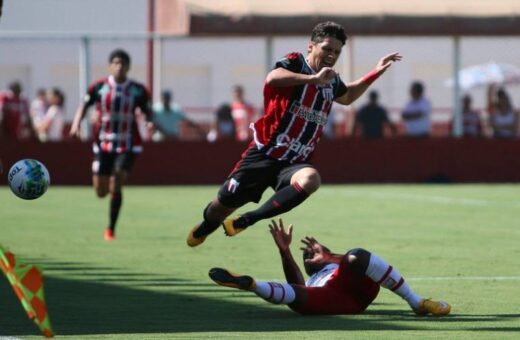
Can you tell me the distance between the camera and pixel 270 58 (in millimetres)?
30328

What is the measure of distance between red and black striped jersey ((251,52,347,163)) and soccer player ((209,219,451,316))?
5.21ft

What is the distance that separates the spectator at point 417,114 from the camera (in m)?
28.7

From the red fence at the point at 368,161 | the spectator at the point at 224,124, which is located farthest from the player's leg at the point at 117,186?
the spectator at the point at 224,124

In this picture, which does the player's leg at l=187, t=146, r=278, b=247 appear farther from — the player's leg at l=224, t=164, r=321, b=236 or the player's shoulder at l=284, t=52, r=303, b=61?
the player's shoulder at l=284, t=52, r=303, b=61

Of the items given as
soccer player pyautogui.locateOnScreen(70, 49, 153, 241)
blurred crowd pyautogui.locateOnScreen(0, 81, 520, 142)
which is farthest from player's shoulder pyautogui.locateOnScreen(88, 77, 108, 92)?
blurred crowd pyautogui.locateOnScreen(0, 81, 520, 142)

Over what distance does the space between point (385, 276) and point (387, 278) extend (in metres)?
0.03

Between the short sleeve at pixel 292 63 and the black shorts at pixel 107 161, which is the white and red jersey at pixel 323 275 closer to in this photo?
the short sleeve at pixel 292 63

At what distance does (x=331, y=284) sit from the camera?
31.6ft

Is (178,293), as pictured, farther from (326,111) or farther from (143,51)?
(143,51)

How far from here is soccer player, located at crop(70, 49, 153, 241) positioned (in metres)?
17.5

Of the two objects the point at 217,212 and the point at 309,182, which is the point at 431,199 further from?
the point at 309,182

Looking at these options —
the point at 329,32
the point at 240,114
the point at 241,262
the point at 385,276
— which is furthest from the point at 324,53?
the point at 240,114

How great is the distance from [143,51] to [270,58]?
13.2 m

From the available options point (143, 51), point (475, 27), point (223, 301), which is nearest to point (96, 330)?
point (223, 301)
